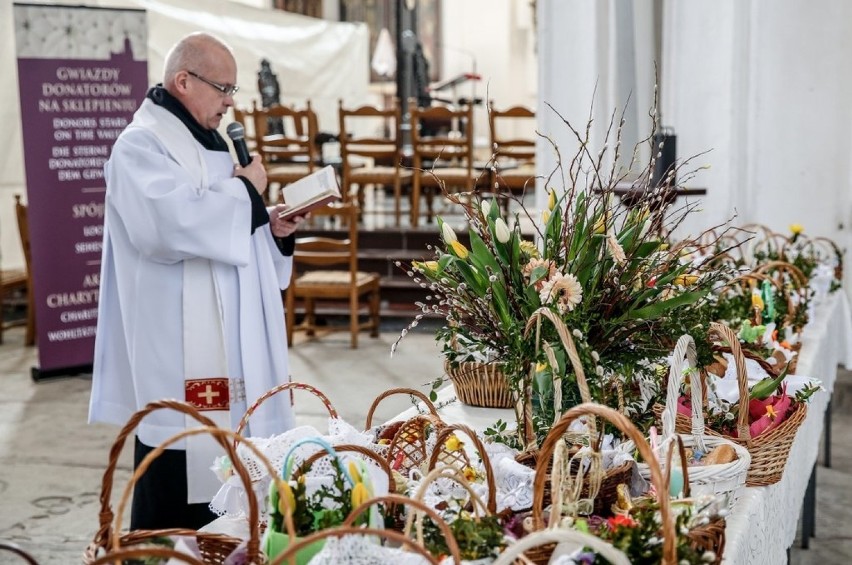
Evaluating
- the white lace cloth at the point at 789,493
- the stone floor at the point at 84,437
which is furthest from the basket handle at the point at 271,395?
the stone floor at the point at 84,437

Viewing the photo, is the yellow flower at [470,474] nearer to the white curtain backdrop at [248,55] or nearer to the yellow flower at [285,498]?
the yellow flower at [285,498]

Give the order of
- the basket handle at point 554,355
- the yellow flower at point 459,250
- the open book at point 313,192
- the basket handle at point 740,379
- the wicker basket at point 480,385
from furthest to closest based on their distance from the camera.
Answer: the open book at point 313,192 < the wicker basket at point 480,385 < the yellow flower at point 459,250 < the basket handle at point 740,379 < the basket handle at point 554,355

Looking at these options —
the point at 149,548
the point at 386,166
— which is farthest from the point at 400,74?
the point at 149,548

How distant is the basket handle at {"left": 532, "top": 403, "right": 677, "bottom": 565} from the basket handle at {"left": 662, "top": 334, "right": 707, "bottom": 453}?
1.32 ft

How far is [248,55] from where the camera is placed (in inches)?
444

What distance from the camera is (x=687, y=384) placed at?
7.66ft

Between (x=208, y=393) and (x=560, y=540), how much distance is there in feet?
6.54

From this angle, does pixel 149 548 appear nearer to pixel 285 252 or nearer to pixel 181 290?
pixel 181 290

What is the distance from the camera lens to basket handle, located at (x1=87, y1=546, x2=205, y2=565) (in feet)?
3.98

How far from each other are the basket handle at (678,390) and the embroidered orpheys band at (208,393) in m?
1.50

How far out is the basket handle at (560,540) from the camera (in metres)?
1.22

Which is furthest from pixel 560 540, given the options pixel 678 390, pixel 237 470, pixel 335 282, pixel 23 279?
pixel 23 279

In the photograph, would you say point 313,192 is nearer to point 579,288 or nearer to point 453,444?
point 579,288

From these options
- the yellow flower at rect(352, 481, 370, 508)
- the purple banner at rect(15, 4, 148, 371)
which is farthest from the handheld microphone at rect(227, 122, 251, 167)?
the purple banner at rect(15, 4, 148, 371)
